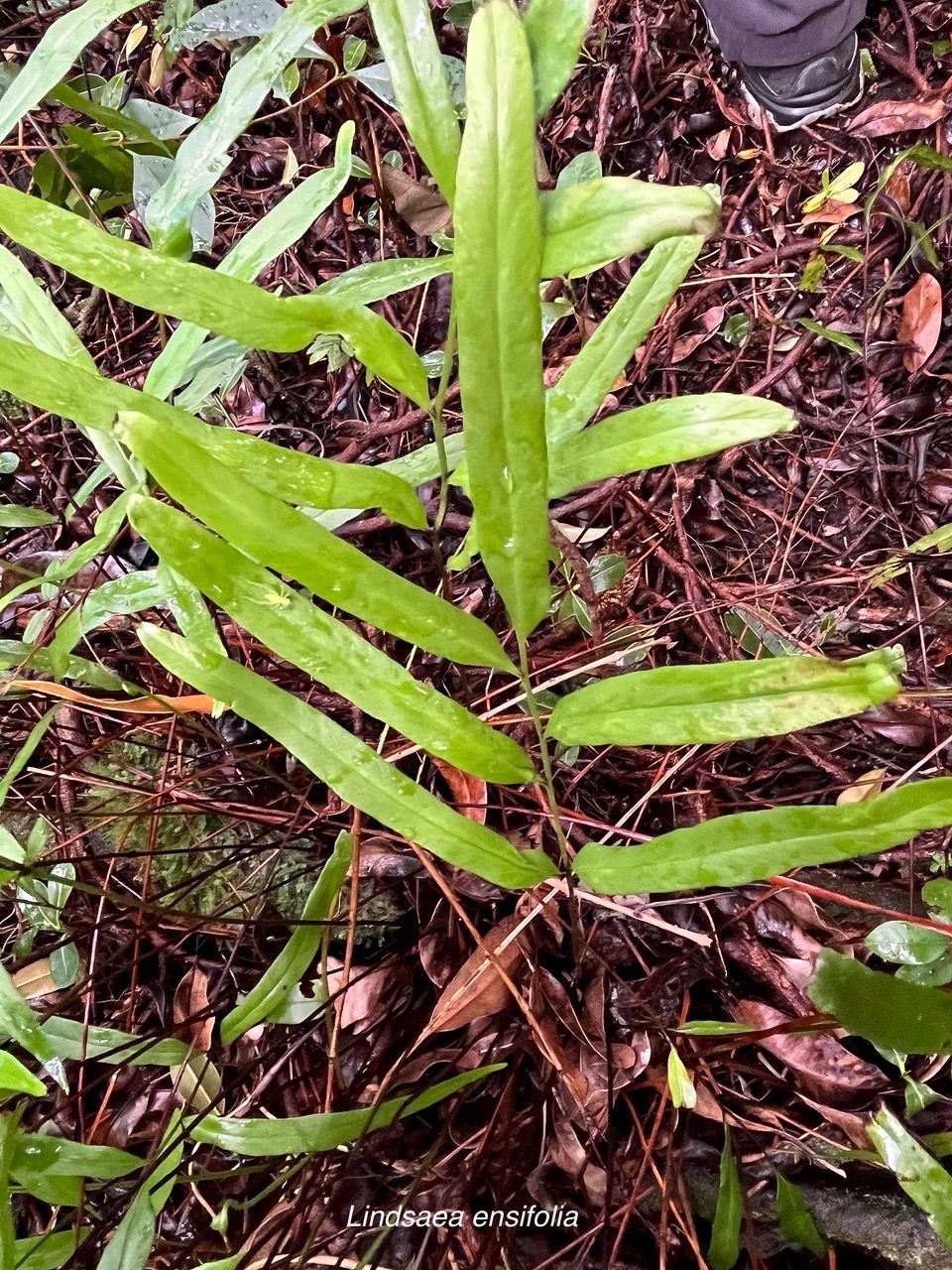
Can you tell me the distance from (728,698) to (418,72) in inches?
15.5

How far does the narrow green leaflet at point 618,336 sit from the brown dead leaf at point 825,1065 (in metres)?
0.54

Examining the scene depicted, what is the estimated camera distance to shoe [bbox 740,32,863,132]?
3.25 ft

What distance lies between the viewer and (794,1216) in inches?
23.9

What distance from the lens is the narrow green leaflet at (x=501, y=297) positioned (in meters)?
0.34

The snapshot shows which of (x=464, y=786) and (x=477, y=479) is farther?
(x=464, y=786)

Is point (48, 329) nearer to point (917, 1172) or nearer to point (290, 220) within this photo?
point (290, 220)

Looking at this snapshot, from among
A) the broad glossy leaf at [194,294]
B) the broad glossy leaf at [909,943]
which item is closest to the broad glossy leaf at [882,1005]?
the broad glossy leaf at [909,943]

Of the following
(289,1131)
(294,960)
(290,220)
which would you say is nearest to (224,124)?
(290,220)

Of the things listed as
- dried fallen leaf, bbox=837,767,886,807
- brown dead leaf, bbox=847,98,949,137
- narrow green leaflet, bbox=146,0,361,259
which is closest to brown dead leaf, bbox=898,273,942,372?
brown dead leaf, bbox=847,98,949,137

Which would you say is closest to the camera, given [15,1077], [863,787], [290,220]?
[15,1077]

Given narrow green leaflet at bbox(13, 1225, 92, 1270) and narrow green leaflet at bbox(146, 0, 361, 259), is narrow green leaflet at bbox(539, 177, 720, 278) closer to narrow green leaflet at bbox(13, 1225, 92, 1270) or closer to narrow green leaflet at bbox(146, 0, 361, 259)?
narrow green leaflet at bbox(146, 0, 361, 259)

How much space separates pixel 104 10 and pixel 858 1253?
3.86 ft

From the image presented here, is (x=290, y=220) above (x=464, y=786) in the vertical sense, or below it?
above

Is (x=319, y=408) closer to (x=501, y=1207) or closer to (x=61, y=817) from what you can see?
(x=61, y=817)
